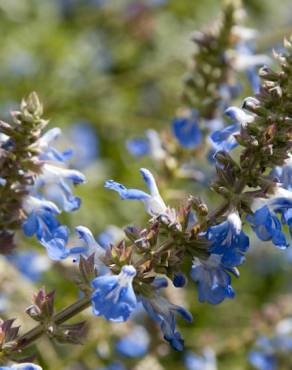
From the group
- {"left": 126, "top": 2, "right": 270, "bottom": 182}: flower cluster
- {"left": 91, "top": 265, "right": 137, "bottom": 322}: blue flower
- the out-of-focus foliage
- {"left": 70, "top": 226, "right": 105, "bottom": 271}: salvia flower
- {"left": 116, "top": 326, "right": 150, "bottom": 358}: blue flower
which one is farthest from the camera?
the out-of-focus foliage

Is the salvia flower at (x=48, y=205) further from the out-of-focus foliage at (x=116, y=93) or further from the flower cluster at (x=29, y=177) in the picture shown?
the out-of-focus foliage at (x=116, y=93)

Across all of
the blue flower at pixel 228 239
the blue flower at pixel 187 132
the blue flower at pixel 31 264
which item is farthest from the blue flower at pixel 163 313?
the blue flower at pixel 31 264

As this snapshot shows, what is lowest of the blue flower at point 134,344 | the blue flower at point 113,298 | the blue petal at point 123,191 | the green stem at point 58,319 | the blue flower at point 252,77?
the blue flower at point 134,344

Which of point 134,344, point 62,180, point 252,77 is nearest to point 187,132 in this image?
→ point 252,77

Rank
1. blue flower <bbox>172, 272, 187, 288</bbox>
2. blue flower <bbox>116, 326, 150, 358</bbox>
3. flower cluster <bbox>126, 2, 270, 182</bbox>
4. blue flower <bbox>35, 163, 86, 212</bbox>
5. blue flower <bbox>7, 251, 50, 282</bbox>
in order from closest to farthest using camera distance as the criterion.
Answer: blue flower <bbox>172, 272, 187, 288</bbox> < blue flower <bbox>35, 163, 86, 212</bbox> < blue flower <bbox>116, 326, 150, 358</bbox> < flower cluster <bbox>126, 2, 270, 182</bbox> < blue flower <bbox>7, 251, 50, 282</bbox>

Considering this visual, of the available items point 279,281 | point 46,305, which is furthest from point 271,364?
point 46,305

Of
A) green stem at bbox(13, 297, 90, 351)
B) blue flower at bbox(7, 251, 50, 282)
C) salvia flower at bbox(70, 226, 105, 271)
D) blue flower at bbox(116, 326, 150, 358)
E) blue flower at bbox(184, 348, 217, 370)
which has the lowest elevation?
blue flower at bbox(184, 348, 217, 370)

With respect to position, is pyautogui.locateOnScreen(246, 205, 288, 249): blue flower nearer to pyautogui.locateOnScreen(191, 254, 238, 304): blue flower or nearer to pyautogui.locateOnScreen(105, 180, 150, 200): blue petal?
pyautogui.locateOnScreen(191, 254, 238, 304): blue flower

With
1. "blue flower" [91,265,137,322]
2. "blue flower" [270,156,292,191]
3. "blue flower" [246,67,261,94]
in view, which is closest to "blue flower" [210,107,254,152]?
"blue flower" [270,156,292,191]
